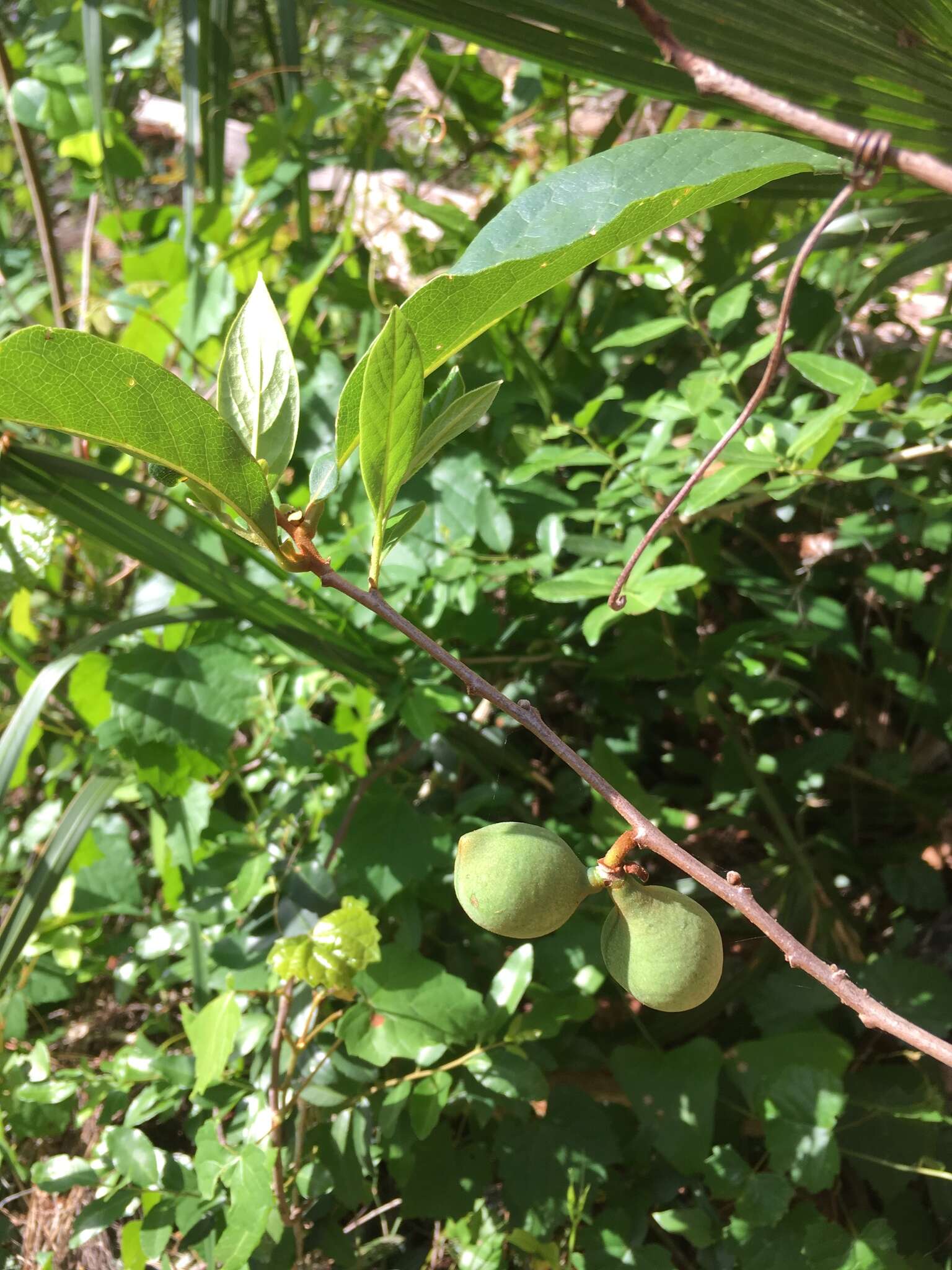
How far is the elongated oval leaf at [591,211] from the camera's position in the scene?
391mm

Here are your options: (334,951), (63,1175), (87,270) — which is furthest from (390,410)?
(87,270)

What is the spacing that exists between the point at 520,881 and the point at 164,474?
0.87 feet

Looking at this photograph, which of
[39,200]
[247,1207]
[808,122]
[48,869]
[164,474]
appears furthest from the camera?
[39,200]

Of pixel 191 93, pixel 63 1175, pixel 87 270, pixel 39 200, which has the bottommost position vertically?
pixel 63 1175

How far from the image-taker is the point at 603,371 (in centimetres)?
132

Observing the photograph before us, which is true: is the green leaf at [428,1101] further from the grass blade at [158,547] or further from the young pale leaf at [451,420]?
the young pale leaf at [451,420]

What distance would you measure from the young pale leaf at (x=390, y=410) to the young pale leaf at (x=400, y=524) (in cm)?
3

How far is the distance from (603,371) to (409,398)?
3.17ft

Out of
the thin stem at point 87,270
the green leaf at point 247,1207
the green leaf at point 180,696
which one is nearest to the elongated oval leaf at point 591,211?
the green leaf at point 180,696

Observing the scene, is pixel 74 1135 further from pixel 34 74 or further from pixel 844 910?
pixel 34 74

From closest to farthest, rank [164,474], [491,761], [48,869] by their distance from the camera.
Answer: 1. [164,474]
2. [48,869]
3. [491,761]

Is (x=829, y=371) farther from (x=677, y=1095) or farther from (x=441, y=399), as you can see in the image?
(x=677, y=1095)

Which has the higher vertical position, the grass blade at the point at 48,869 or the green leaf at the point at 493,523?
the green leaf at the point at 493,523

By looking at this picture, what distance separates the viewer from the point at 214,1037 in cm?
90
